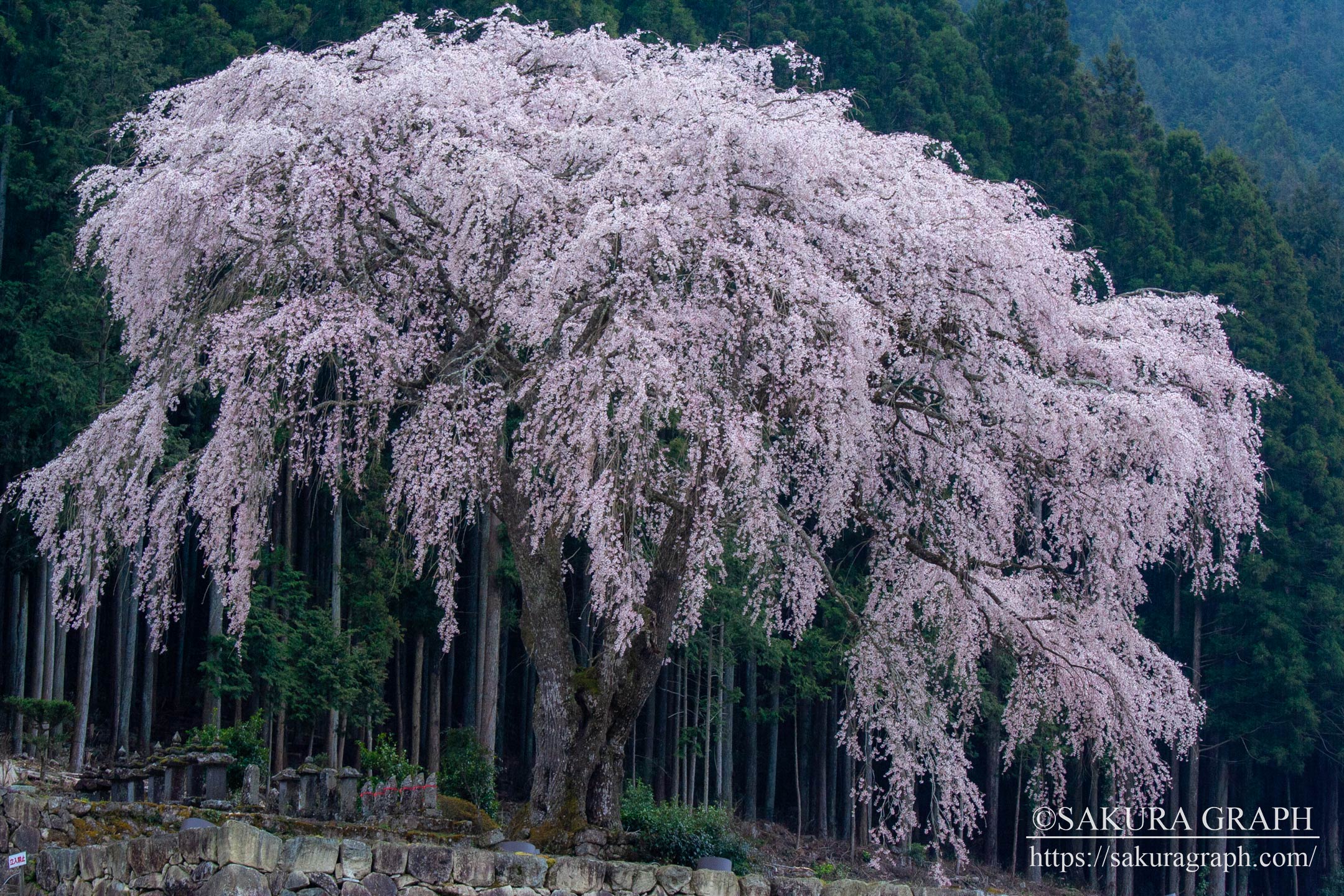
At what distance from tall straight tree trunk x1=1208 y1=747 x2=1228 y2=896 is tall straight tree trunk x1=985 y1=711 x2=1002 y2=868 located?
14.6 ft

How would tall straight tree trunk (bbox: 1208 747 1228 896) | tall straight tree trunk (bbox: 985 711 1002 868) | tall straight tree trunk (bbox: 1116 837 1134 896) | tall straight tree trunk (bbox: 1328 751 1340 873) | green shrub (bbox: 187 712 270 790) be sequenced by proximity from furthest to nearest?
tall straight tree trunk (bbox: 1328 751 1340 873) < tall straight tree trunk (bbox: 985 711 1002 868) < tall straight tree trunk (bbox: 1116 837 1134 896) < tall straight tree trunk (bbox: 1208 747 1228 896) < green shrub (bbox: 187 712 270 790)

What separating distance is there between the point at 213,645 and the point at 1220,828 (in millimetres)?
19276

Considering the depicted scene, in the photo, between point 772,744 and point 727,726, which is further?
point 772,744

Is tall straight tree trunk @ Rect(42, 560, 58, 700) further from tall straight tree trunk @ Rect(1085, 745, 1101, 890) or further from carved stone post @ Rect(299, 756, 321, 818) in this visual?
tall straight tree trunk @ Rect(1085, 745, 1101, 890)

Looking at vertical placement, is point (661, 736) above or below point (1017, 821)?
above

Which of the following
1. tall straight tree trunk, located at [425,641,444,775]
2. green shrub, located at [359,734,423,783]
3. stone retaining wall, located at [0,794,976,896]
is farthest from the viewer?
tall straight tree trunk, located at [425,641,444,775]

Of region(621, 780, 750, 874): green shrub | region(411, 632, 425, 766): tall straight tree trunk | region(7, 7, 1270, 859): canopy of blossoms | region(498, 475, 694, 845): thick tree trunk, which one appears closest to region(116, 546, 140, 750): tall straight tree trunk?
region(411, 632, 425, 766): tall straight tree trunk

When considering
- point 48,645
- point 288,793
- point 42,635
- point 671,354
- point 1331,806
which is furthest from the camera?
point 1331,806

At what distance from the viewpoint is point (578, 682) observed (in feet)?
35.7

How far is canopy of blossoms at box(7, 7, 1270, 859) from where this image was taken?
31.9ft

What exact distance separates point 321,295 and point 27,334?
10.0m

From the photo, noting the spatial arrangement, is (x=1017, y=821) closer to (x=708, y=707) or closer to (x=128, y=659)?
(x=708, y=707)

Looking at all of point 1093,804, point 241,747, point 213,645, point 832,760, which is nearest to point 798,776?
point 832,760

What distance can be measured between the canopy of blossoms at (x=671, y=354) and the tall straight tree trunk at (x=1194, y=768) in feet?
51.5
